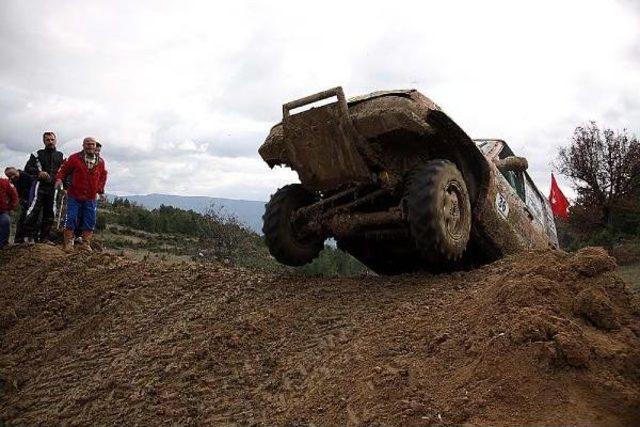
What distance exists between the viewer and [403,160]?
5.46 meters

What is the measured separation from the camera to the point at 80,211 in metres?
7.80

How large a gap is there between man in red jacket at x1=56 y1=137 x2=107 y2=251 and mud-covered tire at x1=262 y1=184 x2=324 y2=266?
10.4 ft

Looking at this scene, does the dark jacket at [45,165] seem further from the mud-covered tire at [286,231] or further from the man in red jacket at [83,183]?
the mud-covered tire at [286,231]

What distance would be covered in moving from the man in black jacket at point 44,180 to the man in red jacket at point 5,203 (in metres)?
0.29

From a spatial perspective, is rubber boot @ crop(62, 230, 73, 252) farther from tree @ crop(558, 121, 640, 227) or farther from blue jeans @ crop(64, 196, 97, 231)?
tree @ crop(558, 121, 640, 227)

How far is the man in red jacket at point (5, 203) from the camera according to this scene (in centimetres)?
852

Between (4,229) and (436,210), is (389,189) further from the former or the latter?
(4,229)

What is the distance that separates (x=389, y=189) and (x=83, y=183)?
4593mm

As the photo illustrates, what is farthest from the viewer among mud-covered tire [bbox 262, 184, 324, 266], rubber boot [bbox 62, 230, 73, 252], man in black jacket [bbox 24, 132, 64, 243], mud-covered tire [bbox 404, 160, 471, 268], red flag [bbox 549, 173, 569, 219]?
red flag [bbox 549, 173, 569, 219]

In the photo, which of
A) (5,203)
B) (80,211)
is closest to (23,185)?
(5,203)

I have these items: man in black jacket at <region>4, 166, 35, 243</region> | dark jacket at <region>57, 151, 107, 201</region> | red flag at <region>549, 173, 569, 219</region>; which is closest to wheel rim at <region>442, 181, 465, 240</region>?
dark jacket at <region>57, 151, 107, 201</region>

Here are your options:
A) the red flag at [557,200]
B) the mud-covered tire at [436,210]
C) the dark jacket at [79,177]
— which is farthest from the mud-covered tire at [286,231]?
the red flag at [557,200]

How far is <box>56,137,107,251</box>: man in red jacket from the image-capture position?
7.64 metres

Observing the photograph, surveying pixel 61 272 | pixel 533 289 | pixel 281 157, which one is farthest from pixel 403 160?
pixel 61 272
